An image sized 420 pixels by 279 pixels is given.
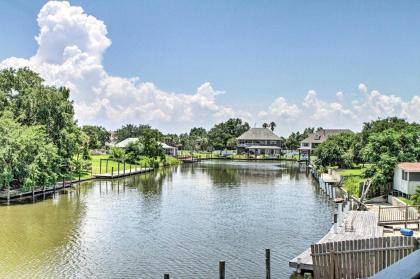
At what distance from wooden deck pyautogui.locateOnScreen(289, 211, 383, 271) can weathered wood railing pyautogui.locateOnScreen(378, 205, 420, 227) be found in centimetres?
60

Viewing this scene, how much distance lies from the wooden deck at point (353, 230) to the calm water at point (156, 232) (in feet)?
4.76

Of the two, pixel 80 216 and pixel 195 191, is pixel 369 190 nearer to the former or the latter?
pixel 195 191

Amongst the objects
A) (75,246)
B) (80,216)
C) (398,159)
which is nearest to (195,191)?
(80,216)

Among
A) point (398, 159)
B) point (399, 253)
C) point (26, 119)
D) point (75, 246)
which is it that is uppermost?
point (26, 119)

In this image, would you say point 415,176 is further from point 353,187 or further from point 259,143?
point 259,143

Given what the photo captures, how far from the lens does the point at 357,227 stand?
25984mm

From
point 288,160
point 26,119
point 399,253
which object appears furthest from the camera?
point 288,160

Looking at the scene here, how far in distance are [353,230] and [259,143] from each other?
12025 cm

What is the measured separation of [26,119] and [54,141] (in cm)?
414

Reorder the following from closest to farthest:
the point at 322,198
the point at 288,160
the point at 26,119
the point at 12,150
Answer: the point at 12,150 → the point at 322,198 → the point at 26,119 → the point at 288,160

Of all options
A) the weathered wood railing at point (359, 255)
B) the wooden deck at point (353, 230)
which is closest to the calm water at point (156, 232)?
the wooden deck at point (353, 230)

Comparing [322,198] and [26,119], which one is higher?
[26,119]

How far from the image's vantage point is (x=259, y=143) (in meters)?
145

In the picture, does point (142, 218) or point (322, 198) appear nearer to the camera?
point (142, 218)
